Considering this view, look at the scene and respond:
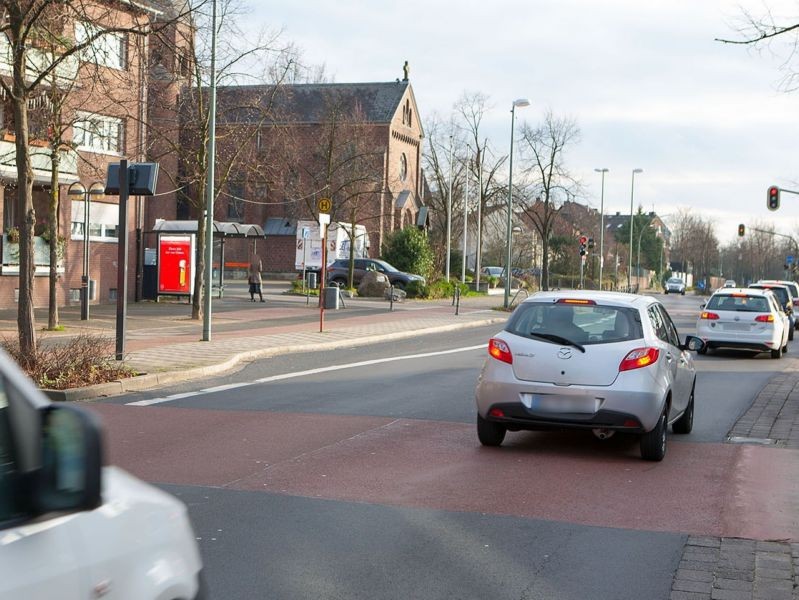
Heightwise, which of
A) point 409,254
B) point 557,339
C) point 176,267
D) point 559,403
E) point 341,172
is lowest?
point 559,403

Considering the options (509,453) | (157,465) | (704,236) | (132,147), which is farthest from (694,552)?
(704,236)

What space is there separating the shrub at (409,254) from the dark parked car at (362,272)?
1.88m

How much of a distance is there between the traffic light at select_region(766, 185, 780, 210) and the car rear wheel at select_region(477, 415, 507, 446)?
Answer: 113 ft

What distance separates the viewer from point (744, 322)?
22594 mm

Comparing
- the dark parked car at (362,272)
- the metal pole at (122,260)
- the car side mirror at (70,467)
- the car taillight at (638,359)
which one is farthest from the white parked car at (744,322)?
the dark parked car at (362,272)

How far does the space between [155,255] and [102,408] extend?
22.8m

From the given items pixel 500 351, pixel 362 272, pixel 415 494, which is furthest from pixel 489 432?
pixel 362 272

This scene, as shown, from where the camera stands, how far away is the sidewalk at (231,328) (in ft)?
53.0

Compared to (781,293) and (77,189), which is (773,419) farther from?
(781,293)

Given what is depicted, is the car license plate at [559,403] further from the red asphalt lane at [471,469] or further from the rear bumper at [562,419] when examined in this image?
the red asphalt lane at [471,469]

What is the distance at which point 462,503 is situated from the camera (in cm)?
761

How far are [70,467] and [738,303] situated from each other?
22071mm

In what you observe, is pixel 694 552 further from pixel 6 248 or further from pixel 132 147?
pixel 132 147

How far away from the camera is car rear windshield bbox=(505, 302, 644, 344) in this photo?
31.4 feet
